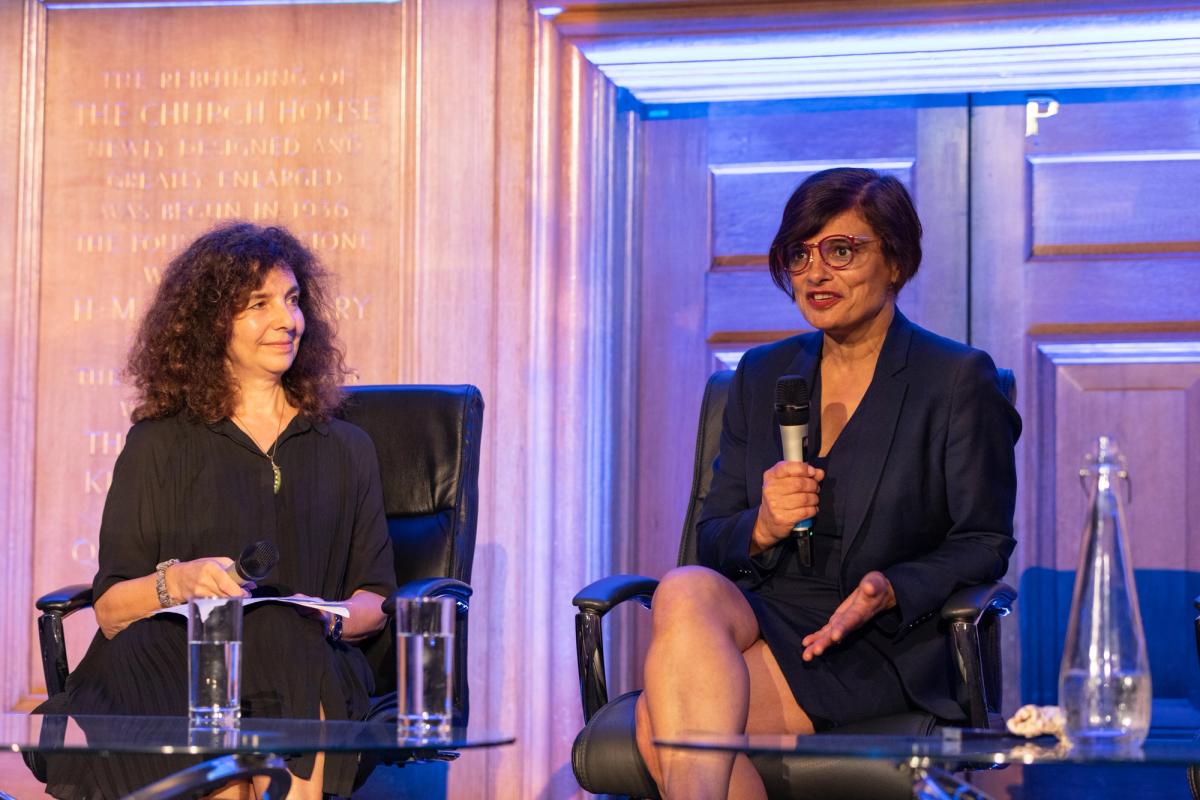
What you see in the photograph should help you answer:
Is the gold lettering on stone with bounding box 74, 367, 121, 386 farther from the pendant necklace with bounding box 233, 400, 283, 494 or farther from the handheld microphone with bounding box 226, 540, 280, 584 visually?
the handheld microphone with bounding box 226, 540, 280, 584

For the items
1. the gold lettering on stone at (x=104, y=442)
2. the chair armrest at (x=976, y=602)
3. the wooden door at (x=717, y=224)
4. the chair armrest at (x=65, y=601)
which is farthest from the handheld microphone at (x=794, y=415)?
the gold lettering on stone at (x=104, y=442)

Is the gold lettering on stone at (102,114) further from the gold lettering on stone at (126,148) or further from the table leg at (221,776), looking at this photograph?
the table leg at (221,776)

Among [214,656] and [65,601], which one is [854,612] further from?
[65,601]

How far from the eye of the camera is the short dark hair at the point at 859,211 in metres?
2.73

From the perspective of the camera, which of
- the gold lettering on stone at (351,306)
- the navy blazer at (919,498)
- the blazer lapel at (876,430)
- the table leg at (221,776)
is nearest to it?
the table leg at (221,776)

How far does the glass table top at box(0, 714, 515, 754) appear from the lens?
1.71 meters

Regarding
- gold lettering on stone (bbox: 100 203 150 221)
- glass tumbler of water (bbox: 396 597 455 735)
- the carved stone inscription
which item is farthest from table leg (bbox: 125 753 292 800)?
gold lettering on stone (bbox: 100 203 150 221)

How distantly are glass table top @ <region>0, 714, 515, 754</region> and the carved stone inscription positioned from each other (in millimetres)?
2014

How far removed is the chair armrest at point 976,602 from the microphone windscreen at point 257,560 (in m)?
1.05

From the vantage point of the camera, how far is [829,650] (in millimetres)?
2484

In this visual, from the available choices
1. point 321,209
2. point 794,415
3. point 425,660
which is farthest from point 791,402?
point 321,209

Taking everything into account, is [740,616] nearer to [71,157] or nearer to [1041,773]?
[1041,773]

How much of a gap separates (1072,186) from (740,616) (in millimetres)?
1925

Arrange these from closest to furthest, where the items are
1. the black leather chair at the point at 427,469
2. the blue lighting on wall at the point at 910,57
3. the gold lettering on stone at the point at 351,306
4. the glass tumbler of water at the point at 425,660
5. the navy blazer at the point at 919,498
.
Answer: the glass tumbler of water at the point at 425,660, the navy blazer at the point at 919,498, the black leather chair at the point at 427,469, the blue lighting on wall at the point at 910,57, the gold lettering on stone at the point at 351,306
